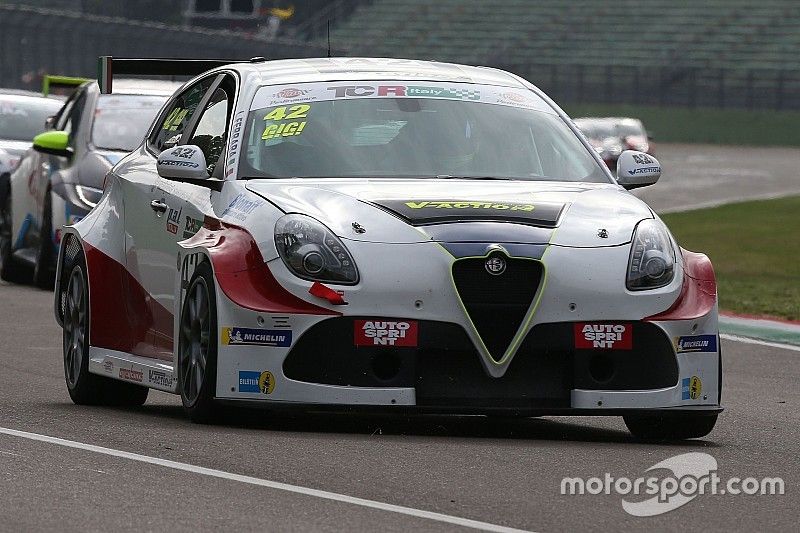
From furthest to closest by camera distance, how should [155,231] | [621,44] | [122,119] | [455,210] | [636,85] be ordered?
[621,44], [636,85], [122,119], [155,231], [455,210]

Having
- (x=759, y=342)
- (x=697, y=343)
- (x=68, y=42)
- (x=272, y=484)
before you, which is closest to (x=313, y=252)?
(x=272, y=484)

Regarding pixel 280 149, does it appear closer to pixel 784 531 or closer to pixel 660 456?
pixel 660 456

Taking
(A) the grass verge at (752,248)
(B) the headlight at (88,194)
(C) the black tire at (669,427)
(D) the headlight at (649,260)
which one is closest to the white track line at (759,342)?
(A) the grass verge at (752,248)

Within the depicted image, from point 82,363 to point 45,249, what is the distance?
751 cm

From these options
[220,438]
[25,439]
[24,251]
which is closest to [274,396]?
[220,438]

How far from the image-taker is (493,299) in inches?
291

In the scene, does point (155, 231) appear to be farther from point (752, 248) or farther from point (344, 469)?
point (752, 248)

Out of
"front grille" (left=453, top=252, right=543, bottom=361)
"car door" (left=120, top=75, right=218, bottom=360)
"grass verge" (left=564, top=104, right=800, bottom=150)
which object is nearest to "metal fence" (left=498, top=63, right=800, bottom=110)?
"grass verge" (left=564, top=104, right=800, bottom=150)

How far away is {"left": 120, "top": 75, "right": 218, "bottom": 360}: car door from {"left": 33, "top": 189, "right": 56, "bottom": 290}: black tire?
6.98 metres

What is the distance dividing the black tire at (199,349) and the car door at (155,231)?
327 mm

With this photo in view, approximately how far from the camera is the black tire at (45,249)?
53.4 feet

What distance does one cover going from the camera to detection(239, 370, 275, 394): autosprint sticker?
741 centimetres

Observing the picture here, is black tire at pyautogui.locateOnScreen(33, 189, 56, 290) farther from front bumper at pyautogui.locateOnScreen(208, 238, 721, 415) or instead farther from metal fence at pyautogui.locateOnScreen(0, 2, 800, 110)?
metal fence at pyautogui.locateOnScreen(0, 2, 800, 110)

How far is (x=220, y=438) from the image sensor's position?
288 inches
